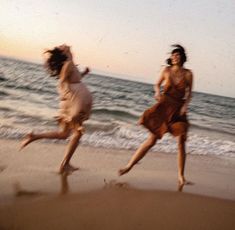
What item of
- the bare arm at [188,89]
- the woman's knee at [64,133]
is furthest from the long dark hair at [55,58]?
the bare arm at [188,89]

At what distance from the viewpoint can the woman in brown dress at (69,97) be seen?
195 inches

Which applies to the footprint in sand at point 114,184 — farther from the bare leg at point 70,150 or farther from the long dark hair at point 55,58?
the long dark hair at point 55,58

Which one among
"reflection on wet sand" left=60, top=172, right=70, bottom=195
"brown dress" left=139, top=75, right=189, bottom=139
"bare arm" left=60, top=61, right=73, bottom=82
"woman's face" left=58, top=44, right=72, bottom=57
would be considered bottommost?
"reflection on wet sand" left=60, top=172, right=70, bottom=195

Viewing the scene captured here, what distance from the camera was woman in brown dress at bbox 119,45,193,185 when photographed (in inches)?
198

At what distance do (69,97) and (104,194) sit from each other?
1.35 meters

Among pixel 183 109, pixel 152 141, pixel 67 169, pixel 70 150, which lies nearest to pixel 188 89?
pixel 183 109

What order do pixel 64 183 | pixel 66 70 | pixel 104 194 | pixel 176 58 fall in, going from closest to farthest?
pixel 104 194
pixel 64 183
pixel 66 70
pixel 176 58

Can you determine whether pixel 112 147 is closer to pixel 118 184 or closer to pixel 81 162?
pixel 81 162

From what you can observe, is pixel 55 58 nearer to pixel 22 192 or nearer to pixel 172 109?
pixel 172 109

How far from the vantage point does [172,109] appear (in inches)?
201

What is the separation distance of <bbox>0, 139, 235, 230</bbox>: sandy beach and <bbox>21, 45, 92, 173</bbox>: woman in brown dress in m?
0.39

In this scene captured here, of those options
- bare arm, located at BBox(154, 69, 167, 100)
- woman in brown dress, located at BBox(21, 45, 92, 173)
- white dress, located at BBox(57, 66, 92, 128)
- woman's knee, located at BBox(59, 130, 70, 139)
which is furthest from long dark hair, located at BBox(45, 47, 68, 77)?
bare arm, located at BBox(154, 69, 167, 100)

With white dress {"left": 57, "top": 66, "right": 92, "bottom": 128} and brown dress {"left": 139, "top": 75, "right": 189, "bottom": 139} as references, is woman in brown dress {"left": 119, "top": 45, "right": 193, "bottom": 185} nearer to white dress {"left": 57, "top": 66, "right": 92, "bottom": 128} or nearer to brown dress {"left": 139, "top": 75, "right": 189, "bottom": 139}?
brown dress {"left": 139, "top": 75, "right": 189, "bottom": 139}

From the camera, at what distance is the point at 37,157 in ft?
18.5
